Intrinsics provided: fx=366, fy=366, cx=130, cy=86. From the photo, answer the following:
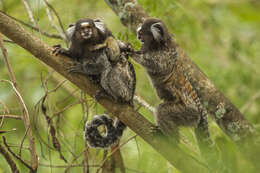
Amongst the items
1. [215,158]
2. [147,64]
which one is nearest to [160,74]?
[147,64]

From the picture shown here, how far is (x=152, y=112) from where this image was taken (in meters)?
4.45

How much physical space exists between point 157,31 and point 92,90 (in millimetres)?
1240

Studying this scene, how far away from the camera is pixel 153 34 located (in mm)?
4277

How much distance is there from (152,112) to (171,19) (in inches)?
70.0

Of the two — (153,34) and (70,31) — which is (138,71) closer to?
(153,34)

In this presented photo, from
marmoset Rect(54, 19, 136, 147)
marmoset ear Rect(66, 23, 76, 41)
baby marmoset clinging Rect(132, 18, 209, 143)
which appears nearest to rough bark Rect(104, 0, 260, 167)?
baby marmoset clinging Rect(132, 18, 209, 143)

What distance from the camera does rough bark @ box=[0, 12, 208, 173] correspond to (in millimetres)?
3133

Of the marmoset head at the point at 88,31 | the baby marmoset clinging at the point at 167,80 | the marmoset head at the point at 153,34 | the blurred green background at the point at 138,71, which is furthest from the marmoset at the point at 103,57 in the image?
the marmoset head at the point at 153,34

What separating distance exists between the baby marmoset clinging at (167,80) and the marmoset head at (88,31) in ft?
1.60

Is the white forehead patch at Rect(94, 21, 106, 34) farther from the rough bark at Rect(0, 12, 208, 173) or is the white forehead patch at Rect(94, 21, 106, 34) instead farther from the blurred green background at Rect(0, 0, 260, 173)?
the rough bark at Rect(0, 12, 208, 173)

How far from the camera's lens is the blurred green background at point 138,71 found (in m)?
4.05

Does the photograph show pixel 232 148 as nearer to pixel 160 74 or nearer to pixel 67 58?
pixel 67 58

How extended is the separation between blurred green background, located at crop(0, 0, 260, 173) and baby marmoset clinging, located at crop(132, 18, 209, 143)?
0.64 feet

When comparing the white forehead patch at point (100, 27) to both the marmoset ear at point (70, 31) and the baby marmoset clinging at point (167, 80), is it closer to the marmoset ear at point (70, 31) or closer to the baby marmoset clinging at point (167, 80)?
the marmoset ear at point (70, 31)
